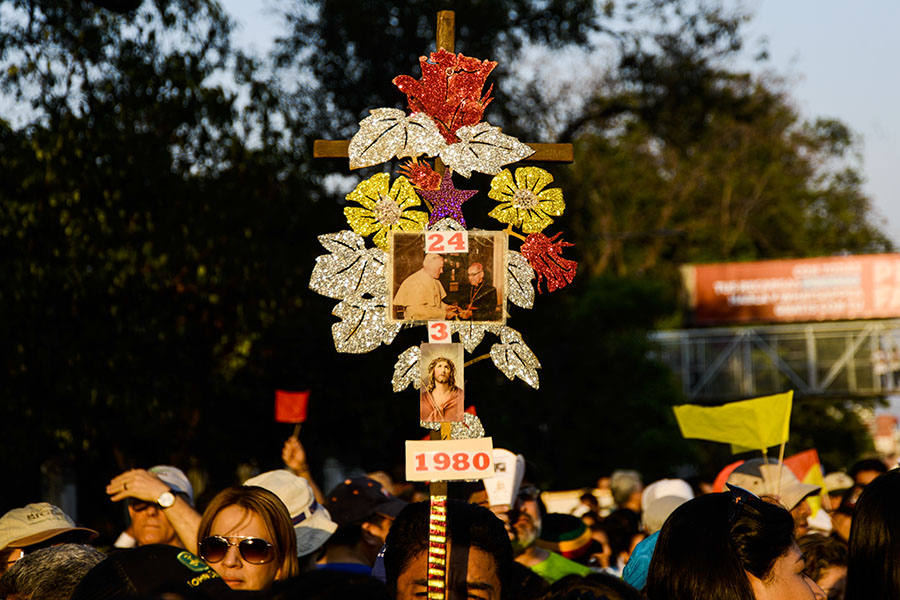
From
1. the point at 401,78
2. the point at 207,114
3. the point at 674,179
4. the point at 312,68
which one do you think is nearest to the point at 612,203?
the point at 674,179

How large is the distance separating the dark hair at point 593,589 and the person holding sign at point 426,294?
4.50ft

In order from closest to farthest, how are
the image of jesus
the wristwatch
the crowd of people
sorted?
the crowd of people → the image of jesus → the wristwatch

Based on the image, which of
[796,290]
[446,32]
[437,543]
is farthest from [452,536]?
[796,290]

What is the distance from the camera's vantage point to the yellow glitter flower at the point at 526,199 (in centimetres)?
396

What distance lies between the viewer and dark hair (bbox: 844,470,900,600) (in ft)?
10.4

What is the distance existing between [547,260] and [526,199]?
215 mm

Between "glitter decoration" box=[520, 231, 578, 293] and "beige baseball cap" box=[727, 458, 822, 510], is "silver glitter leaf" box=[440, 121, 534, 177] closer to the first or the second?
"glitter decoration" box=[520, 231, 578, 293]

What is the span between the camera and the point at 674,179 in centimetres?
3847

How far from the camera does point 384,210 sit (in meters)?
3.87

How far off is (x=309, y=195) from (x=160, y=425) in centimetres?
323

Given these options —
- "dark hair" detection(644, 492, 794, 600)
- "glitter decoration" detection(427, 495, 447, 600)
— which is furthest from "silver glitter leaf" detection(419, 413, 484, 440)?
"dark hair" detection(644, 492, 794, 600)

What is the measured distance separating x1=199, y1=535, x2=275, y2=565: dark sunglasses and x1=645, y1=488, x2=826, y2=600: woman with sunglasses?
4.83ft

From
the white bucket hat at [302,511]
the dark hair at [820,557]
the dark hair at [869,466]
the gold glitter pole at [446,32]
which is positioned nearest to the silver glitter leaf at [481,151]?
the gold glitter pole at [446,32]

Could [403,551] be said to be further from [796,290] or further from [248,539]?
[796,290]
